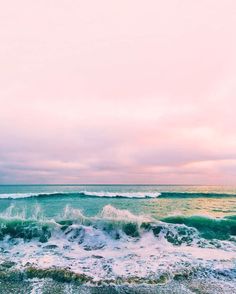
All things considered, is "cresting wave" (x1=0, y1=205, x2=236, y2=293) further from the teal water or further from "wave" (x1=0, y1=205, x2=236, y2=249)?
the teal water

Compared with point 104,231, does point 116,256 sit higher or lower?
lower

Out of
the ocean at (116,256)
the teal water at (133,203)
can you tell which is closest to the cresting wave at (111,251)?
the ocean at (116,256)

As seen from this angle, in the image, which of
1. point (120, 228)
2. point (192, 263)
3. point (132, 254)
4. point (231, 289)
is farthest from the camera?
point (120, 228)

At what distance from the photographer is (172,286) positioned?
6.89 meters

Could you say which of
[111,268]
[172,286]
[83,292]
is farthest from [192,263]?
[83,292]

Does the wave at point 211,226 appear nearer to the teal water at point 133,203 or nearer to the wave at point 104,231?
the wave at point 104,231

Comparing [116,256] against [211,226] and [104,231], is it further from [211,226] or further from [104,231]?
[211,226]

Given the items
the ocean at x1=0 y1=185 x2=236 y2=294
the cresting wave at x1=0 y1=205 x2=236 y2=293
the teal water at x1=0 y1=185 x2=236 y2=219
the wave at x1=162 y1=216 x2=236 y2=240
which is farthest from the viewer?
the teal water at x1=0 y1=185 x2=236 y2=219

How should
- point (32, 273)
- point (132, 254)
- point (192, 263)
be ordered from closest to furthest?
point (32, 273)
point (192, 263)
point (132, 254)

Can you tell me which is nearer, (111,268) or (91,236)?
(111,268)

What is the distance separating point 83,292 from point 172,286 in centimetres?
244

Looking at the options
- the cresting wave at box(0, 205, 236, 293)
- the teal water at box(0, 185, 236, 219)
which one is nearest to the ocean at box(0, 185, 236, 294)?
the cresting wave at box(0, 205, 236, 293)

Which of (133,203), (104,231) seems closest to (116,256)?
(104,231)

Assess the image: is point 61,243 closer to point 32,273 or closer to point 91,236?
point 91,236
